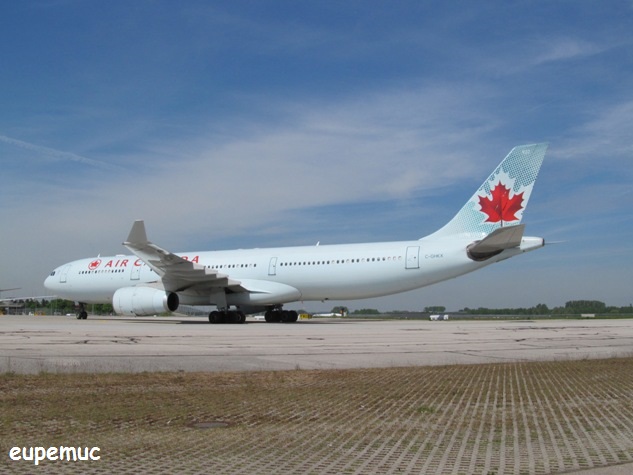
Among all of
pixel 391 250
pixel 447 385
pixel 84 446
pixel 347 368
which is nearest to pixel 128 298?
pixel 391 250

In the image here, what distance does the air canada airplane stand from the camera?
98.3ft

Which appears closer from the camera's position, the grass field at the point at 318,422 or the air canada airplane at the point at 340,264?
the grass field at the point at 318,422

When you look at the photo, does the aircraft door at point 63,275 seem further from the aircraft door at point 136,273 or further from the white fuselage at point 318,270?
the aircraft door at point 136,273

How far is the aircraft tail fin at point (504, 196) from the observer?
30.0 meters

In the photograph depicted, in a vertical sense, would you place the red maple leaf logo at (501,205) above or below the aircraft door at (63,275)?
above

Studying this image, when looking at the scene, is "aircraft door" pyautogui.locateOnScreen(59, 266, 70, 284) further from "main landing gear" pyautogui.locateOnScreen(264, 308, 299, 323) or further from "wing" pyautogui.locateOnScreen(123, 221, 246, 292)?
"main landing gear" pyautogui.locateOnScreen(264, 308, 299, 323)

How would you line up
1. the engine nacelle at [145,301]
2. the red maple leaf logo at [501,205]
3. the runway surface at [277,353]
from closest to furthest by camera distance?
the runway surface at [277,353] < the red maple leaf logo at [501,205] < the engine nacelle at [145,301]

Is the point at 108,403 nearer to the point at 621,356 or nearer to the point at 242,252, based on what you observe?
the point at 621,356

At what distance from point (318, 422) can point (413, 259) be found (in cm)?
2543

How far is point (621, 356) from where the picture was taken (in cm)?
1262

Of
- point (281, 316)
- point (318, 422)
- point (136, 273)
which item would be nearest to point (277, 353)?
point (318, 422)

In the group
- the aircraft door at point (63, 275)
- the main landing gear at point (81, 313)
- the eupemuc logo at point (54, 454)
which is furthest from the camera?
the main landing gear at point (81, 313)

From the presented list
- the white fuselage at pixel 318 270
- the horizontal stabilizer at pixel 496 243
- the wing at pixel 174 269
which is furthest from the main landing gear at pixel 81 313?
the horizontal stabilizer at pixel 496 243

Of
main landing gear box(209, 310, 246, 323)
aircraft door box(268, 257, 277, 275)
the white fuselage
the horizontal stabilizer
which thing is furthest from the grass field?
aircraft door box(268, 257, 277, 275)
